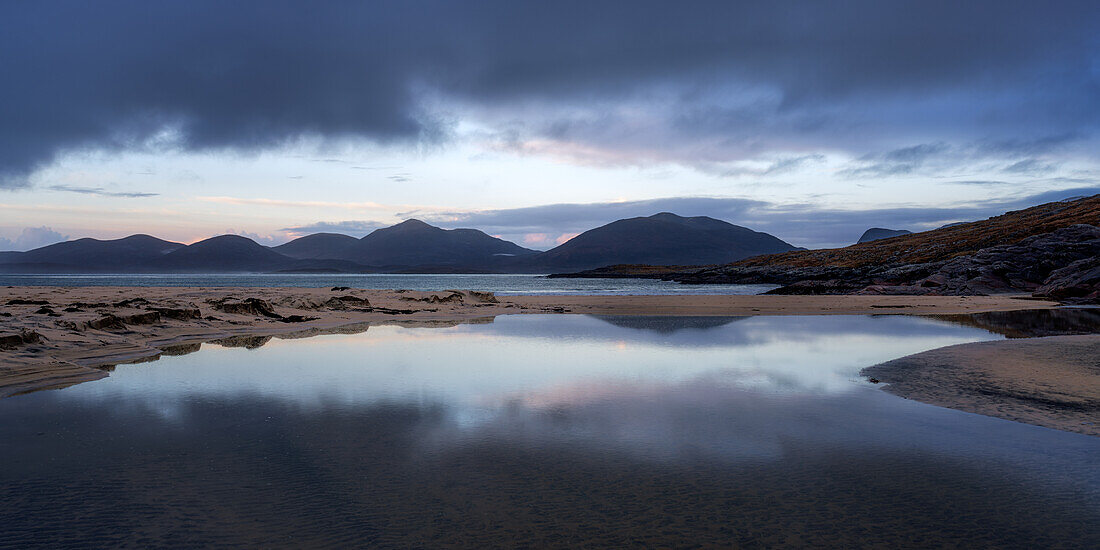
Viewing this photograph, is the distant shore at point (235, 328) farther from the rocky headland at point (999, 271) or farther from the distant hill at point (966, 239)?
the distant hill at point (966, 239)

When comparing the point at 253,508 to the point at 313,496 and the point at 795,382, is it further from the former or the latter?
the point at 795,382

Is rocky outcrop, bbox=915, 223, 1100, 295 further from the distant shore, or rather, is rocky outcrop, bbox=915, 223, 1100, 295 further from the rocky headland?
the distant shore

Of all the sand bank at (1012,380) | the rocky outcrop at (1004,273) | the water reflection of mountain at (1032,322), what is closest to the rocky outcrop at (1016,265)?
Result: the rocky outcrop at (1004,273)

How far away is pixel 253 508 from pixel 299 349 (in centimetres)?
1105

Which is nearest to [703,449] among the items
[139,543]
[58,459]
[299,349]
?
[139,543]

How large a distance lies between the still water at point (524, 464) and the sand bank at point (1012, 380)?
70 cm

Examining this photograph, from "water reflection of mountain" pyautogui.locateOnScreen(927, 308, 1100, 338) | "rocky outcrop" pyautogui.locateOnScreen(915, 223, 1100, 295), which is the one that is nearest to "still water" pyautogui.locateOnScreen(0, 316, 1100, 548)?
"water reflection of mountain" pyautogui.locateOnScreen(927, 308, 1100, 338)

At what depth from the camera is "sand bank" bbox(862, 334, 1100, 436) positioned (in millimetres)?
8414

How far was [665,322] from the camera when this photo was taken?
2536 centimetres

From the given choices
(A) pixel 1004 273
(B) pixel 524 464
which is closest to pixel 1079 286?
(A) pixel 1004 273

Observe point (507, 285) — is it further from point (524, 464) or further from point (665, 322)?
point (524, 464)

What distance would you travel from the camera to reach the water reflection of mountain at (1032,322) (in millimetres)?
19828

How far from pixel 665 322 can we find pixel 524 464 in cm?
2000

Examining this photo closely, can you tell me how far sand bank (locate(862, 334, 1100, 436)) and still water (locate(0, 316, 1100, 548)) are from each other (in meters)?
0.70
